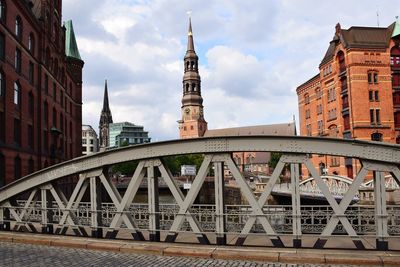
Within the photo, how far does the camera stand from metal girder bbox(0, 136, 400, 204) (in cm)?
870

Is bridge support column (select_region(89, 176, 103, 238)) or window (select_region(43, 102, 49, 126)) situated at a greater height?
window (select_region(43, 102, 49, 126))

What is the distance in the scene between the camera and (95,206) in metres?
11.1

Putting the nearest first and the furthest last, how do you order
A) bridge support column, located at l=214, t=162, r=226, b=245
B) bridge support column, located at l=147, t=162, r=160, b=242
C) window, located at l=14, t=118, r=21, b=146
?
bridge support column, located at l=214, t=162, r=226, b=245 → bridge support column, located at l=147, t=162, r=160, b=242 → window, located at l=14, t=118, r=21, b=146

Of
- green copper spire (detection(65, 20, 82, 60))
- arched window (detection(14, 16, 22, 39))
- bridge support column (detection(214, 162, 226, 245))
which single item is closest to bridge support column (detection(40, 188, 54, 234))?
bridge support column (detection(214, 162, 226, 245))

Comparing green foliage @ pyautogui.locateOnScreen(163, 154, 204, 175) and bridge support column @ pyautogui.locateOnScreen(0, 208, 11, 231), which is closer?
bridge support column @ pyautogui.locateOnScreen(0, 208, 11, 231)

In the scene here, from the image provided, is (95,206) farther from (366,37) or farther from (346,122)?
(366,37)

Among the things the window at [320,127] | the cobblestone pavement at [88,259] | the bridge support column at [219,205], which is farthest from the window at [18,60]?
the window at [320,127]

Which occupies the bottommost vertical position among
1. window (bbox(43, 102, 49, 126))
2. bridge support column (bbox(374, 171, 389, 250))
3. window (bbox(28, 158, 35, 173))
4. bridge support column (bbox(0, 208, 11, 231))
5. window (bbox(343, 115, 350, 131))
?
bridge support column (bbox(0, 208, 11, 231))

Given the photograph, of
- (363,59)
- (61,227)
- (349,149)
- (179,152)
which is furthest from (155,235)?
(363,59)

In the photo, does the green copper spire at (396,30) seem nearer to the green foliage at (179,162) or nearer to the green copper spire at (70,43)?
the green copper spire at (70,43)

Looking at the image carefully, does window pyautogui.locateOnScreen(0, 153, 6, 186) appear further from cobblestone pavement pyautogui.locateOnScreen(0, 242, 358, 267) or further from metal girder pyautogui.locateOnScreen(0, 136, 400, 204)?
cobblestone pavement pyautogui.locateOnScreen(0, 242, 358, 267)

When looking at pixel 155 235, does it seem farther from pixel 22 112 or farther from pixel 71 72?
pixel 71 72

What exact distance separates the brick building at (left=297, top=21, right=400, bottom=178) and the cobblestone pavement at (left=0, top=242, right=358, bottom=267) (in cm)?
3564

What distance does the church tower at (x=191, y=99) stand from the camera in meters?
120
